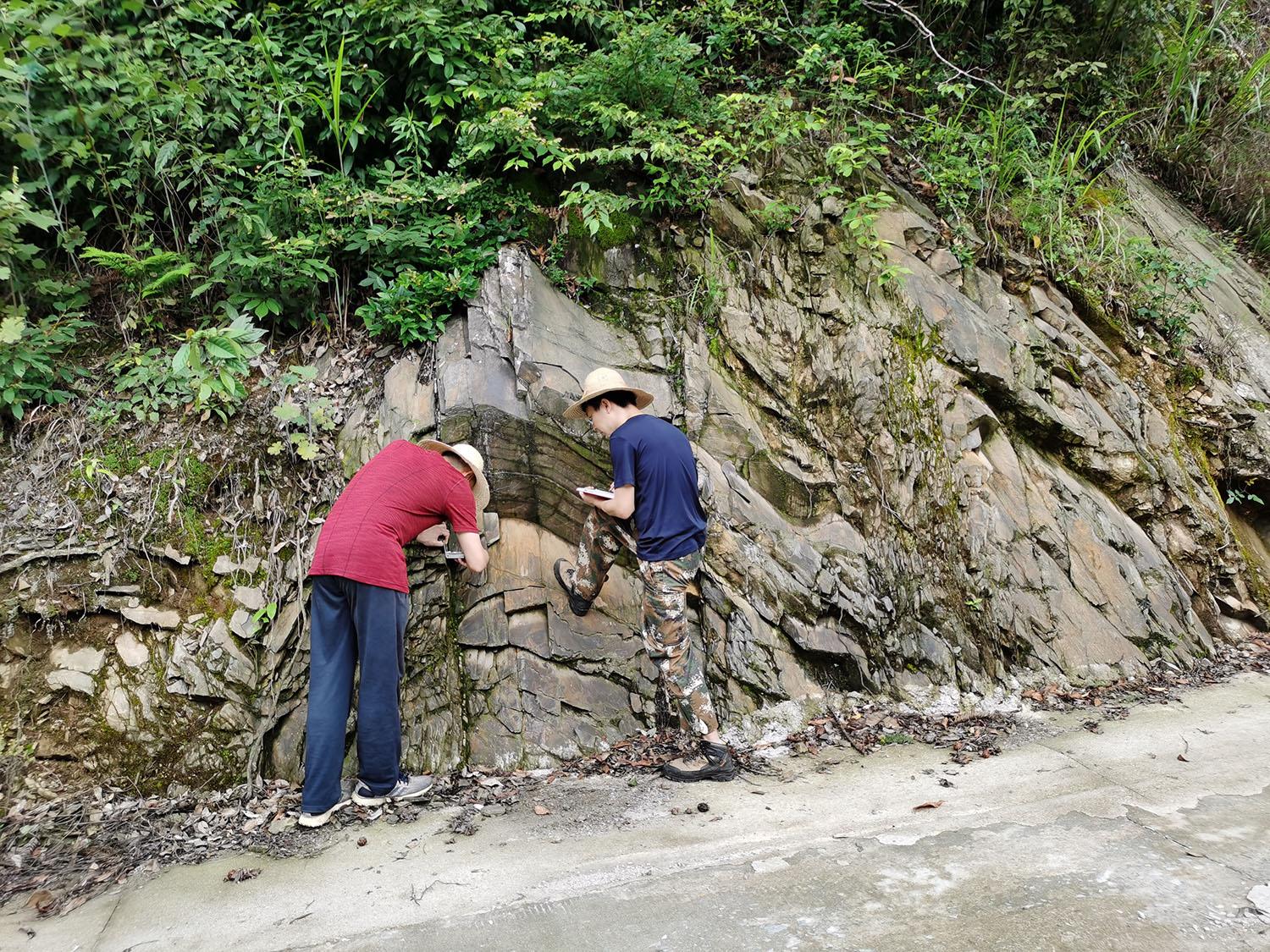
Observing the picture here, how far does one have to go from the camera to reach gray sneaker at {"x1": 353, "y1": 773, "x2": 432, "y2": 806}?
13.4 feet

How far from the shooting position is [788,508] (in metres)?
5.87

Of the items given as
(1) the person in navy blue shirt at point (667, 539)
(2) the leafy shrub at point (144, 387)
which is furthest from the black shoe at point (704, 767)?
(2) the leafy shrub at point (144, 387)

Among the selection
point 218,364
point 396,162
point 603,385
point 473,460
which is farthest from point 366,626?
point 396,162

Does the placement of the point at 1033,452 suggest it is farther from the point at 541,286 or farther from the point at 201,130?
the point at 201,130

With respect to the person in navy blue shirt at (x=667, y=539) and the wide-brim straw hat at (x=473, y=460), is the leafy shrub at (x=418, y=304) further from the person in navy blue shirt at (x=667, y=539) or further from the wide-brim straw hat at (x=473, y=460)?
the person in navy blue shirt at (x=667, y=539)

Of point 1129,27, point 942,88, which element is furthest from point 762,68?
point 1129,27

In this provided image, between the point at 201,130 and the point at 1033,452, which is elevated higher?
the point at 201,130

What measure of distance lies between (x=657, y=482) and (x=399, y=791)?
7.00ft

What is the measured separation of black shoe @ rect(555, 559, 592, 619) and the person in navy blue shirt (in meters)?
0.50

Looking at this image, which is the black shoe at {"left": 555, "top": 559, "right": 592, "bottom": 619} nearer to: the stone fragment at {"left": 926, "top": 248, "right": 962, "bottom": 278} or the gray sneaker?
the gray sneaker

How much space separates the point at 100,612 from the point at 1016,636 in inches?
234

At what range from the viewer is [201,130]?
573cm

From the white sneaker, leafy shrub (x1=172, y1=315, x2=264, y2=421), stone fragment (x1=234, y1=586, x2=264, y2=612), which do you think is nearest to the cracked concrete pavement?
the white sneaker

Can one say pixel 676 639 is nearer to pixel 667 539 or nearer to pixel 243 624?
pixel 667 539
